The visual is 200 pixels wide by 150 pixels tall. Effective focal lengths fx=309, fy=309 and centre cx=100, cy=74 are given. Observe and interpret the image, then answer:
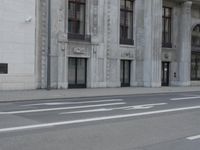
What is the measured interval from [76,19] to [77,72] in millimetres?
4382

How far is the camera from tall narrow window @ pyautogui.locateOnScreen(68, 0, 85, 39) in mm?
25156

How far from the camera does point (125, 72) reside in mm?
28828

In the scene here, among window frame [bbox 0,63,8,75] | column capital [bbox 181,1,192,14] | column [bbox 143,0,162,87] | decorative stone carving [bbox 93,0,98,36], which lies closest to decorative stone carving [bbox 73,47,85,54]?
decorative stone carving [bbox 93,0,98,36]

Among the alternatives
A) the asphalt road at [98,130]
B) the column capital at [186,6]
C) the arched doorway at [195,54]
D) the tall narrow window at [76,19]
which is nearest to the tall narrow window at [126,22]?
the tall narrow window at [76,19]

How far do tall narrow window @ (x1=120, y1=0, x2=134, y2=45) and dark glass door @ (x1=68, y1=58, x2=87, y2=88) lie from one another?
181 inches

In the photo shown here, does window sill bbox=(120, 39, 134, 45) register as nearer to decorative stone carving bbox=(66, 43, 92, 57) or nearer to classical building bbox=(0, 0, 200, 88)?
classical building bbox=(0, 0, 200, 88)

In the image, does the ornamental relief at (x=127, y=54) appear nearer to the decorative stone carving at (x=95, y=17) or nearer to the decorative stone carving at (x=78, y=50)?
the decorative stone carving at (x=95, y=17)

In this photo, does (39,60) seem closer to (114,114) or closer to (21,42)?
(21,42)

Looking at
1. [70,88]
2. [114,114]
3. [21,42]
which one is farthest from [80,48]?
[114,114]

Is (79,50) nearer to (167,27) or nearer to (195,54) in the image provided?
(167,27)

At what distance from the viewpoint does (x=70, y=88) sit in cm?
2494

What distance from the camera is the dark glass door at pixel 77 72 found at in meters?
25.3

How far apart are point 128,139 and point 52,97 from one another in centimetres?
1056

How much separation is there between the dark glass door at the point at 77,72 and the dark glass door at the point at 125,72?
4.02 meters
